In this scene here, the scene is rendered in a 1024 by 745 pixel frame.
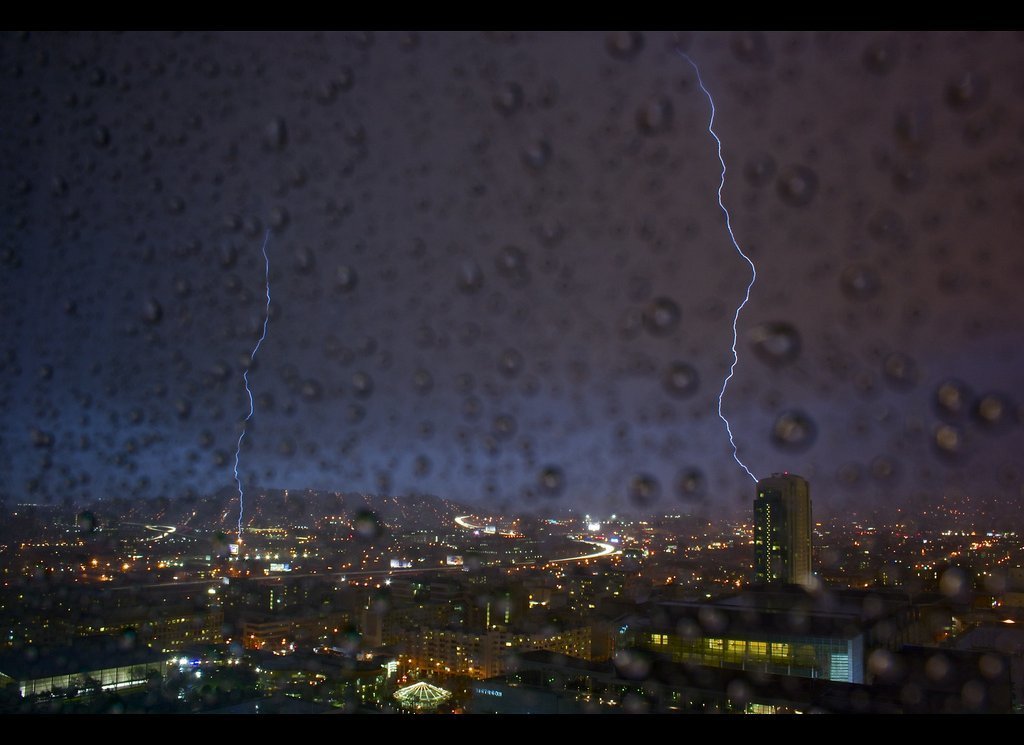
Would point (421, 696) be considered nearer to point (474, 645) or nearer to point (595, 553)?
point (474, 645)

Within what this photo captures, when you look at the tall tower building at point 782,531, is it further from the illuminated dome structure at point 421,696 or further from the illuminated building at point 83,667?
the illuminated building at point 83,667

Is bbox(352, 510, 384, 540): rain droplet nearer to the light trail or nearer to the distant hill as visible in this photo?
the distant hill

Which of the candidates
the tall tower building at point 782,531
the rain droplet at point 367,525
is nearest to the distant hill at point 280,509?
the rain droplet at point 367,525

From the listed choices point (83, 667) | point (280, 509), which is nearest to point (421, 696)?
point (83, 667)

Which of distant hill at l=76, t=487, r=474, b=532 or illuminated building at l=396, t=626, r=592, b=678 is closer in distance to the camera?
illuminated building at l=396, t=626, r=592, b=678

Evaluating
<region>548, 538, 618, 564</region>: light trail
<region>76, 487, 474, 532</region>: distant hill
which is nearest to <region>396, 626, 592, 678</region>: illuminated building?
<region>548, 538, 618, 564</region>: light trail

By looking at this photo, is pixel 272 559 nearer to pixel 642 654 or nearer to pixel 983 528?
pixel 642 654
